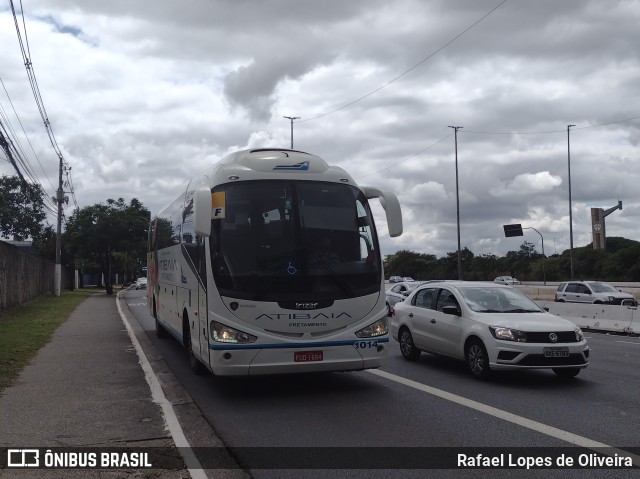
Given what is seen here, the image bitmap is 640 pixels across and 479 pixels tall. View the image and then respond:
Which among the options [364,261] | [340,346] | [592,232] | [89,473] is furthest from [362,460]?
[592,232]

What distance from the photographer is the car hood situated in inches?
398

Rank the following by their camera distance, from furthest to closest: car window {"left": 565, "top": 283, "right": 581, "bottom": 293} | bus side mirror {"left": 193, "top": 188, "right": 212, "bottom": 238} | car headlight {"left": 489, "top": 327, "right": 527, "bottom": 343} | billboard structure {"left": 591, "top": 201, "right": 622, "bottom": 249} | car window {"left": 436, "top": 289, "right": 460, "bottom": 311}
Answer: billboard structure {"left": 591, "top": 201, "right": 622, "bottom": 249}
car window {"left": 565, "top": 283, "right": 581, "bottom": 293}
car window {"left": 436, "top": 289, "right": 460, "bottom": 311}
car headlight {"left": 489, "top": 327, "right": 527, "bottom": 343}
bus side mirror {"left": 193, "top": 188, "right": 212, "bottom": 238}

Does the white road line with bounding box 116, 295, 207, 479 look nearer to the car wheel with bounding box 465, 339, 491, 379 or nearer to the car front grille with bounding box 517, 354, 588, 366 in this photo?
the car wheel with bounding box 465, 339, 491, 379

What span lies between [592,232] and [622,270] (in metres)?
5.72

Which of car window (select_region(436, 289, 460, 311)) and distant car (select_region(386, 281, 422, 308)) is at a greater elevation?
car window (select_region(436, 289, 460, 311))

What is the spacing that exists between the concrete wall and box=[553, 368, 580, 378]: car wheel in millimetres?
19877

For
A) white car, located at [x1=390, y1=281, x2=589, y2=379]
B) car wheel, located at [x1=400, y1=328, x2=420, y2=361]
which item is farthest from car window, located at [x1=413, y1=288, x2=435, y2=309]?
car wheel, located at [x1=400, y1=328, x2=420, y2=361]

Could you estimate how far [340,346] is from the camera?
29.8 feet

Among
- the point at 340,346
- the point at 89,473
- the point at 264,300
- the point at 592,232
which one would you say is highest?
the point at 592,232

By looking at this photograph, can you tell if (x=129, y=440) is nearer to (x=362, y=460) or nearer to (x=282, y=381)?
(x=362, y=460)

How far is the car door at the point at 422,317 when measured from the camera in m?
12.3

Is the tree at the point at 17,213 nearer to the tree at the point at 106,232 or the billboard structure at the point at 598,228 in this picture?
the tree at the point at 106,232

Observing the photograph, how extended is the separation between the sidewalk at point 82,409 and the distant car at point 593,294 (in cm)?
2457

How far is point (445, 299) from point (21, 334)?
456 inches
